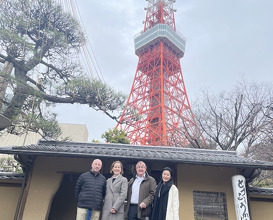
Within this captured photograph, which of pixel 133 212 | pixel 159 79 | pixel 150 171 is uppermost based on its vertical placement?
pixel 159 79

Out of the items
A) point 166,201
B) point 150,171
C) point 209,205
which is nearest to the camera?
point 166,201

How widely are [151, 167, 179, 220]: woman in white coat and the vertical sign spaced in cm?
194

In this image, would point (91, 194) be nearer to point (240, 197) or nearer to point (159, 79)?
point (240, 197)

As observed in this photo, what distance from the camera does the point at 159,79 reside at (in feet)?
66.7

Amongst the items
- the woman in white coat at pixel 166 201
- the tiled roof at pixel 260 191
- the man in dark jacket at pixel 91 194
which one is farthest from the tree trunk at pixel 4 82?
the tiled roof at pixel 260 191

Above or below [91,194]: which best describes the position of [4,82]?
above

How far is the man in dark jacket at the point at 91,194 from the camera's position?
2734 mm

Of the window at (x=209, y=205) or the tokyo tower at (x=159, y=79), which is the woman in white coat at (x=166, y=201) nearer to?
the window at (x=209, y=205)

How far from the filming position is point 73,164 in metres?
4.48

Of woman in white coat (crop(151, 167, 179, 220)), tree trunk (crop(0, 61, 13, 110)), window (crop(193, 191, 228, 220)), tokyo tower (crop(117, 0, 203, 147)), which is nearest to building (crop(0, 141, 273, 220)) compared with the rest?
window (crop(193, 191, 228, 220))

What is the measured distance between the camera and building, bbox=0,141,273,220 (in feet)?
12.7

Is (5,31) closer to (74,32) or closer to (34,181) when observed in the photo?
(74,32)

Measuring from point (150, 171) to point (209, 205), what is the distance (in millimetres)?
1337

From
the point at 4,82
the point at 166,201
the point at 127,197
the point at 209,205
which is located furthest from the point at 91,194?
the point at 4,82
